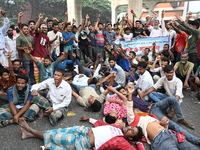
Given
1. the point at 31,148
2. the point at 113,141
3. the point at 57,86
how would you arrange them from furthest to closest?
the point at 57,86, the point at 31,148, the point at 113,141

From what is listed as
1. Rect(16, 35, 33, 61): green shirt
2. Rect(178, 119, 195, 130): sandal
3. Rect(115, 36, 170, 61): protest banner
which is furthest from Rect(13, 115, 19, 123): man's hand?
Rect(115, 36, 170, 61): protest banner

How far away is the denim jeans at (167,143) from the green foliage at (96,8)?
25292mm

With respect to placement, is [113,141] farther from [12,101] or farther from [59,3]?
[59,3]

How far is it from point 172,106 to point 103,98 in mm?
1587

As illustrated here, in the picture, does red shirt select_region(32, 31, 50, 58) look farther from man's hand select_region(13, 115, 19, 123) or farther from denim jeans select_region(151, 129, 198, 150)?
denim jeans select_region(151, 129, 198, 150)

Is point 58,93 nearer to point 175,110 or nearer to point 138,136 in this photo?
point 138,136

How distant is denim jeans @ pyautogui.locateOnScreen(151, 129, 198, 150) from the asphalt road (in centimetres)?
25

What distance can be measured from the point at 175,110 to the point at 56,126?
8.01 feet

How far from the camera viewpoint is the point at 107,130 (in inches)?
104

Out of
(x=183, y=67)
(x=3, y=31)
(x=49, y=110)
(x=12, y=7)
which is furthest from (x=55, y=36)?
(x=12, y=7)

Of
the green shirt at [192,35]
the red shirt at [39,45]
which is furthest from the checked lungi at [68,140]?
the green shirt at [192,35]

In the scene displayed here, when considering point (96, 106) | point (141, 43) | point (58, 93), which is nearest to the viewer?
point (58, 93)

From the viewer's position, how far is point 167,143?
2.55 m

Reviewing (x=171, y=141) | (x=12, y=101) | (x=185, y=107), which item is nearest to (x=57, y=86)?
(x=12, y=101)
